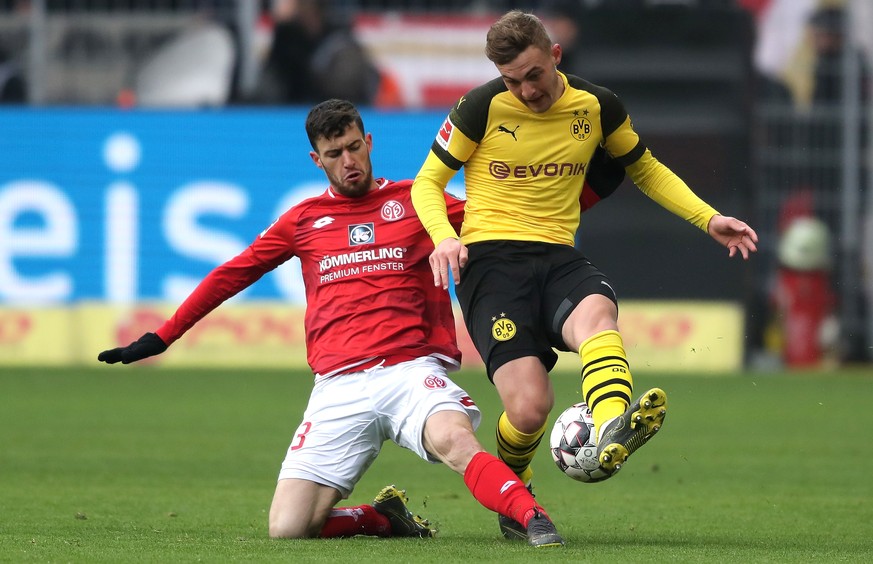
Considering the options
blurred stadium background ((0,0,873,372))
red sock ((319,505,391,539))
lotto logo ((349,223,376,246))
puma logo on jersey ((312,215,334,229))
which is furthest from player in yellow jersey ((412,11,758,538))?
blurred stadium background ((0,0,873,372))

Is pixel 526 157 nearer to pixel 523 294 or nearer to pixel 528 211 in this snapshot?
pixel 528 211

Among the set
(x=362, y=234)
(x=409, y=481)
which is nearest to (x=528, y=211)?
(x=362, y=234)

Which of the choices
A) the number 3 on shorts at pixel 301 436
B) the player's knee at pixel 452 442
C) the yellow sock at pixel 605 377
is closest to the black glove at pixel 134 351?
the number 3 on shorts at pixel 301 436

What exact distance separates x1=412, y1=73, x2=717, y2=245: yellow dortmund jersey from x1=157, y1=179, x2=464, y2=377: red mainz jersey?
321mm

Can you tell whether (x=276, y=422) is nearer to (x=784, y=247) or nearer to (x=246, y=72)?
(x=246, y=72)

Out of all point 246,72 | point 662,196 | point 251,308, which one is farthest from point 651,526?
point 246,72

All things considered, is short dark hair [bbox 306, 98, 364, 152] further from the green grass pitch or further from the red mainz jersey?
the green grass pitch

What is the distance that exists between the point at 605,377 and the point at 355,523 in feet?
4.74

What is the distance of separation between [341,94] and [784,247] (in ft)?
17.8

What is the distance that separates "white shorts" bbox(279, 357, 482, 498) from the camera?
6.77 m

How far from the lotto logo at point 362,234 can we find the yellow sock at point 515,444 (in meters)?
0.98

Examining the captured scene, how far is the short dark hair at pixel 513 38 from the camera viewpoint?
21.1ft

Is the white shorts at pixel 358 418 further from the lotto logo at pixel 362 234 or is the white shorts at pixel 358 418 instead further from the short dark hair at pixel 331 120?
the short dark hair at pixel 331 120

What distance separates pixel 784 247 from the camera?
18.4m
